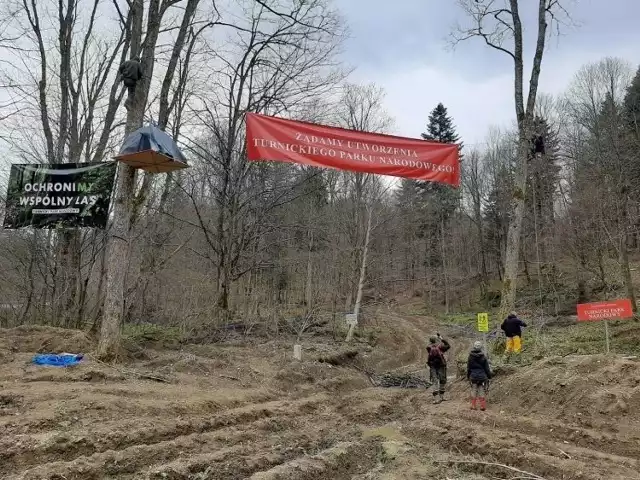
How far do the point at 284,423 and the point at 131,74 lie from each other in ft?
26.2

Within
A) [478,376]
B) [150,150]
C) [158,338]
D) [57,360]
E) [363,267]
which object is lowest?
[478,376]

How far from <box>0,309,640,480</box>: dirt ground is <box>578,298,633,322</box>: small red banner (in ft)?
3.71

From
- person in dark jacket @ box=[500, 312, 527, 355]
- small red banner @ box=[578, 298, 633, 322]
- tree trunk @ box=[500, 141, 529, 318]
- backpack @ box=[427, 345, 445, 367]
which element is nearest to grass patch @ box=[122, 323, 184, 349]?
backpack @ box=[427, 345, 445, 367]

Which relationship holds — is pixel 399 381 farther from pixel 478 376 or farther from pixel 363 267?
pixel 363 267

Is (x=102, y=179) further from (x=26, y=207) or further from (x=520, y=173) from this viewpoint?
(x=520, y=173)

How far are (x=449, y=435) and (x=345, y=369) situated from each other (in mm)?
7718

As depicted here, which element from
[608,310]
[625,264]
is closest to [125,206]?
[608,310]

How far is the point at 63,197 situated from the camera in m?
11.8

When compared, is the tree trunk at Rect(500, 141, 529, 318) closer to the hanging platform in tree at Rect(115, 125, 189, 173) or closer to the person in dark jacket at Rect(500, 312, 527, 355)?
the person in dark jacket at Rect(500, 312, 527, 355)

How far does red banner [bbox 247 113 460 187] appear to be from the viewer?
930 centimetres

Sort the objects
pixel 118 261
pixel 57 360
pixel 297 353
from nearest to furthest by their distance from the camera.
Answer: pixel 57 360 → pixel 118 261 → pixel 297 353

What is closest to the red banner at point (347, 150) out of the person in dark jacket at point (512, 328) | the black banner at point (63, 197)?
the black banner at point (63, 197)

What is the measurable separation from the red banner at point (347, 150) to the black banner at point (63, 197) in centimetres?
447

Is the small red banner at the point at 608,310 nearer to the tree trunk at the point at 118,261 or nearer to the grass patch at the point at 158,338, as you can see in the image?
the tree trunk at the point at 118,261
